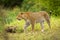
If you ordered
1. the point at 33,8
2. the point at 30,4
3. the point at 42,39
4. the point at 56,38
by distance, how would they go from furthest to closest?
the point at 30,4 → the point at 33,8 → the point at 42,39 → the point at 56,38

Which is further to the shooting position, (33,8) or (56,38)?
(33,8)

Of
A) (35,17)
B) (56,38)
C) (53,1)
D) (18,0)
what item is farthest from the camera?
(18,0)

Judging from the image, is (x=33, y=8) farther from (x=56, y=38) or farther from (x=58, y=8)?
(x=56, y=38)

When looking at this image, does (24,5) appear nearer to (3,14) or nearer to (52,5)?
(52,5)

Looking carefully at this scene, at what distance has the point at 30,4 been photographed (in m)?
18.6

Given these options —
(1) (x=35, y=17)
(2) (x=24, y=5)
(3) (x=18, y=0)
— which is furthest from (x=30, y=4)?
(1) (x=35, y=17)

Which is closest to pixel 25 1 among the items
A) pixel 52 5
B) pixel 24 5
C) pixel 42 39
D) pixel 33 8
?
pixel 24 5

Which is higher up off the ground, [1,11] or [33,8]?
[1,11]

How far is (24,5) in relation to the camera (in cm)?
1895

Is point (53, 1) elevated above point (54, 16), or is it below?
above

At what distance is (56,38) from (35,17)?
6.48m

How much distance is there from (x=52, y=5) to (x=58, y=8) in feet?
1.23

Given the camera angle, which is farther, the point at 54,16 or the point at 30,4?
the point at 30,4

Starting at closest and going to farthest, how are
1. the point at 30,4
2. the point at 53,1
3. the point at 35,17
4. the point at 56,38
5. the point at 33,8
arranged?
the point at 56,38 → the point at 35,17 → the point at 53,1 → the point at 33,8 → the point at 30,4
